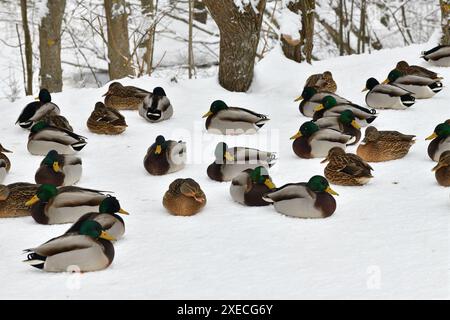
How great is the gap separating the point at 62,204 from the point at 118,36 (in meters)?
8.27

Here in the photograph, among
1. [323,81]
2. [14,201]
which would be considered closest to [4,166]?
[14,201]

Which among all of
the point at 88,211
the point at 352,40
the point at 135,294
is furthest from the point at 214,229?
the point at 352,40

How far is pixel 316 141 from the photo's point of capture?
807 centimetres

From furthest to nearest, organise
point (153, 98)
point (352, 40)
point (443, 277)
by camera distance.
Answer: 1. point (352, 40)
2. point (153, 98)
3. point (443, 277)

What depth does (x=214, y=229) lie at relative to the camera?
628 cm

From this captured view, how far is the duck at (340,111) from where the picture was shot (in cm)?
894

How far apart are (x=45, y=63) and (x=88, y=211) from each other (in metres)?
7.25

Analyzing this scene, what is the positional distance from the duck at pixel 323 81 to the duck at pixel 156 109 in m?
2.06

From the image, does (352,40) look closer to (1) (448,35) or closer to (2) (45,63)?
(1) (448,35)

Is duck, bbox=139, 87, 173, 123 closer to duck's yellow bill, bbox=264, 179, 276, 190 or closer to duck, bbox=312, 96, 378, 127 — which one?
duck, bbox=312, 96, 378, 127

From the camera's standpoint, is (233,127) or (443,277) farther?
(233,127)

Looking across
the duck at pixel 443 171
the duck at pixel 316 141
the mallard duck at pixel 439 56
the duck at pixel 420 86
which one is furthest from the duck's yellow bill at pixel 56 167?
the mallard duck at pixel 439 56

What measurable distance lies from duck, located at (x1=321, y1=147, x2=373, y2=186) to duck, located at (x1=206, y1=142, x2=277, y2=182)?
68 cm
